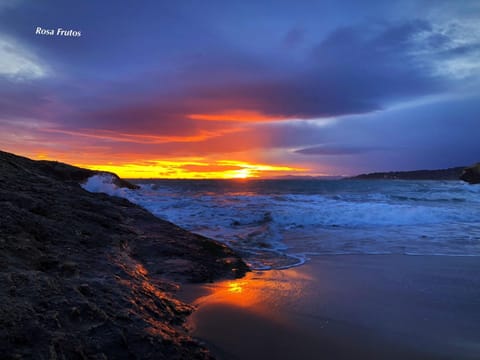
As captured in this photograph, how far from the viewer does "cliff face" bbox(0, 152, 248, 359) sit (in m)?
1.86

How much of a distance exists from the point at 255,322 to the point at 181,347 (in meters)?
0.90

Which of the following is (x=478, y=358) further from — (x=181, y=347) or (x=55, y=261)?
(x=55, y=261)

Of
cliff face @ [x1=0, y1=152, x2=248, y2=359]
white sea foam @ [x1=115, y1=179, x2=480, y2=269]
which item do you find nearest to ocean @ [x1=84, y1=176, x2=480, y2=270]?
white sea foam @ [x1=115, y1=179, x2=480, y2=269]

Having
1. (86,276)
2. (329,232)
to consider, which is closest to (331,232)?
(329,232)

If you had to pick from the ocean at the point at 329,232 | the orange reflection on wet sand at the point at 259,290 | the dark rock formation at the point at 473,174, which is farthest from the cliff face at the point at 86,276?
the dark rock formation at the point at 473,174

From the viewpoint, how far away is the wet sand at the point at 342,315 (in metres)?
2.51

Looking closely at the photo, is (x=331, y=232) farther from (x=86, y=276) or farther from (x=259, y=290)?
(x=86, y=276)

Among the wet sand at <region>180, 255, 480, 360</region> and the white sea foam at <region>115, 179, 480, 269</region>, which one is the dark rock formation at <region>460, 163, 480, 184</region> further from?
the wet sand at <region>180, 255, 480, 360</region>

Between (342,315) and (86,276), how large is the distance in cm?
237

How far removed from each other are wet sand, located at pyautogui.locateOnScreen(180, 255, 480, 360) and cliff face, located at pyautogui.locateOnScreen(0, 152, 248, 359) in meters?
0.37

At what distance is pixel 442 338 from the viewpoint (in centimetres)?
273

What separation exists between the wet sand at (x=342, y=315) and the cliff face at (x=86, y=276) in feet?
1.20

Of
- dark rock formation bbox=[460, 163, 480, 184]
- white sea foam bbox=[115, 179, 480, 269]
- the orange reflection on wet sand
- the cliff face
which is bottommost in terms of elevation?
white sea foam bbox=[115, 179, 480, 269]

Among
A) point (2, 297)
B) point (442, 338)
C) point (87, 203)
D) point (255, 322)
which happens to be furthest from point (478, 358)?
point (87, 203)
